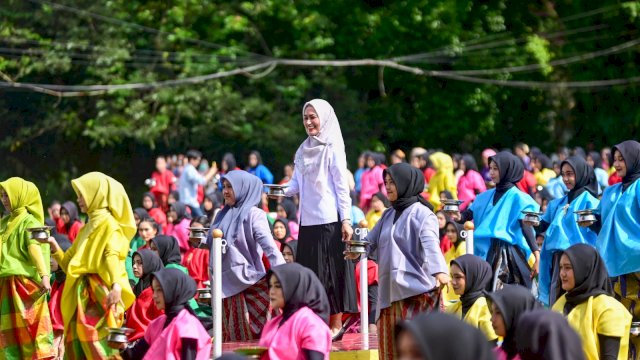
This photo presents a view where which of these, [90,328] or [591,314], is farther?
[90,328]

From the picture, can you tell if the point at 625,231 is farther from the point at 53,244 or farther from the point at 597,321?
the point at 53,244

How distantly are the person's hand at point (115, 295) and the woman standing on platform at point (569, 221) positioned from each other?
11.9 feet

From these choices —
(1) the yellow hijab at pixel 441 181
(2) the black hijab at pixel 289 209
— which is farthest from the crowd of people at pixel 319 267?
(1) the yellow hijab at pixel 441 181

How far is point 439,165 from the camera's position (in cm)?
2256

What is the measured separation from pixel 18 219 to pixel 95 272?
1338mm

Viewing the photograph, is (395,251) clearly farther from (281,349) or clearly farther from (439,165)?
(439,165)

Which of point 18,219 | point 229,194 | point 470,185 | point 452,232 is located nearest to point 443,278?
point 229,194

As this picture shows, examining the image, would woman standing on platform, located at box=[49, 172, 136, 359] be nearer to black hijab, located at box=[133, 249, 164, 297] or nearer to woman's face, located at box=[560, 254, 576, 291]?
black hijab, located at box=[133, 249, 164, 297]

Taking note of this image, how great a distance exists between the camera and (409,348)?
6.07 metres

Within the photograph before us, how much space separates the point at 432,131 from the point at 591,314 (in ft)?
76.5

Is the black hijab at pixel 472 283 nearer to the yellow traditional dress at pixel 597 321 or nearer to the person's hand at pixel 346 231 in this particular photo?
the yellow traditional dress at pixel 597 321

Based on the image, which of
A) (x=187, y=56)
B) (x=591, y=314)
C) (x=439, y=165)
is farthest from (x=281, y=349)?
(x=187, y=56)

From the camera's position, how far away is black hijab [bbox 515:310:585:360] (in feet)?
24.3

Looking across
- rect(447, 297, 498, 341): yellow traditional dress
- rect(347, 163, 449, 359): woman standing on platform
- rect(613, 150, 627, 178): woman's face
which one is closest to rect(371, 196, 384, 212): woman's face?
rect(613, 150, 627, 178): woman's face
